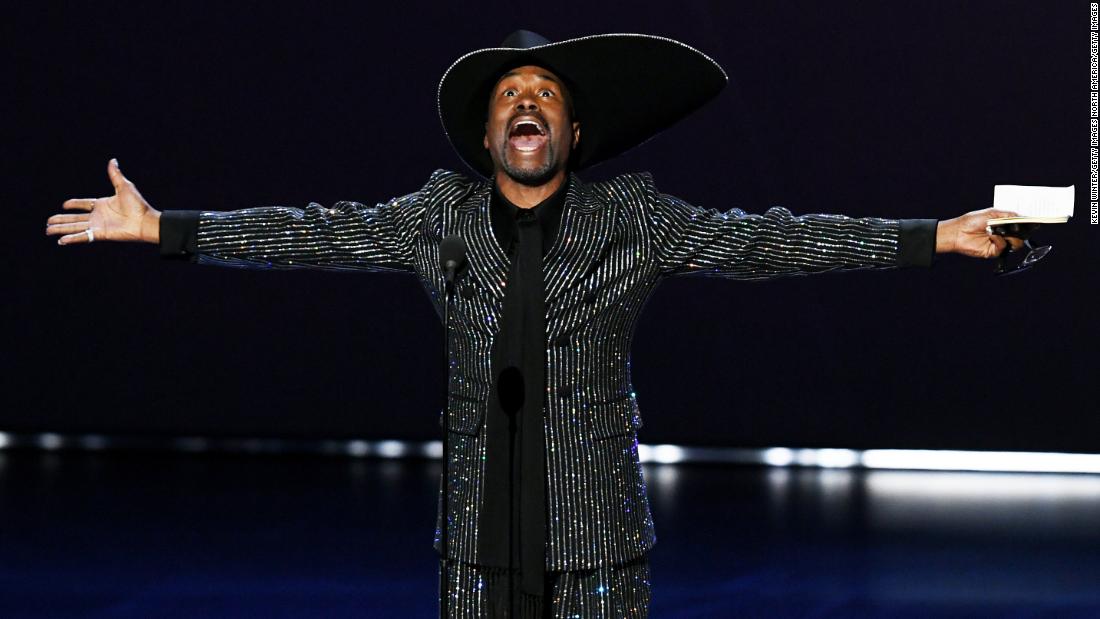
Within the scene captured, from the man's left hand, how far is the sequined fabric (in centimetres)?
79

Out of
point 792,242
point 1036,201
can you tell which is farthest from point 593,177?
point 1036,201

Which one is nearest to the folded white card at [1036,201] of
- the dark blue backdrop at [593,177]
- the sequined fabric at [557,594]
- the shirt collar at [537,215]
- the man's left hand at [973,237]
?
the man's left hand at [973,237]

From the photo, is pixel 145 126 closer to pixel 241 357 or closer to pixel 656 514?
pixel 241 357

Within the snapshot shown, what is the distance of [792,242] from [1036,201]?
414 mm

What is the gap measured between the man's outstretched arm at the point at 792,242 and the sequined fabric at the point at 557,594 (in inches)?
22.1

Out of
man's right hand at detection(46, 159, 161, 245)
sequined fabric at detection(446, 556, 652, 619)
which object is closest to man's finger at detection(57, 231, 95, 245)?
man's right hand at detection(46, 159, 161, 245)

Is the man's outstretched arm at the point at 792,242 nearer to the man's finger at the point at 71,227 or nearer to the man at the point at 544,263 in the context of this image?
the man at the point at 544,263

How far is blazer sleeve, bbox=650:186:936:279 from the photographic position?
2410 mm

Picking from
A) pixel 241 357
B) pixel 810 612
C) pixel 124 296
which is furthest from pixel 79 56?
pixel 810 612

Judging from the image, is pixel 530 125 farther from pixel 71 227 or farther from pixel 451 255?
pixel 71 227

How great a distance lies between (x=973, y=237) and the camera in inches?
93.0

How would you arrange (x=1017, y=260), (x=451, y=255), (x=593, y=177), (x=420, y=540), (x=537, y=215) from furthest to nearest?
1. (x=593, y=177)
2. (x=420, y=540)
3. (x=537, y=215)
4. (x=1017, y=260)
5. (x=451, y=255)

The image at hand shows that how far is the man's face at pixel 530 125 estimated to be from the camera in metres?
2.46

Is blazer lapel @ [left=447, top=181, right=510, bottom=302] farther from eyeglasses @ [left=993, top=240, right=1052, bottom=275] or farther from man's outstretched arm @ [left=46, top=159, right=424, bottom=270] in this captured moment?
eyeglasses @ [left=993, top=240, right=1052, bottom=275]
